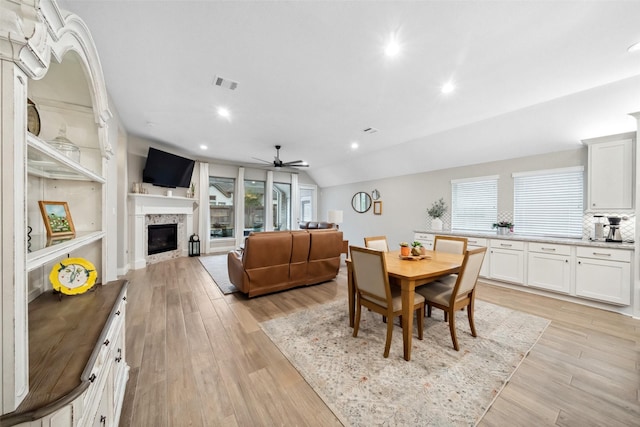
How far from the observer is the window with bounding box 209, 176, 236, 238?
735 cm

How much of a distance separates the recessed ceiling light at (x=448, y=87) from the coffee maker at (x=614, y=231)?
3.02 m

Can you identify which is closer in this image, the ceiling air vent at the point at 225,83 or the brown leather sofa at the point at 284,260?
the ceiling air vent at the point at 225,83

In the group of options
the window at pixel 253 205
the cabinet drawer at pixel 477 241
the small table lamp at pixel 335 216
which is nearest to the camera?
A: the cabinet drawer at pixel 477 241

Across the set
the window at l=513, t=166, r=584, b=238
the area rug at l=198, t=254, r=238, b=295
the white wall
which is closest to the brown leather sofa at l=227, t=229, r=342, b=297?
the area rug at l=198, t=254, r=238, b=295

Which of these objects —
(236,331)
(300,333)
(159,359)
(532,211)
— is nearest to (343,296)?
(300,333)

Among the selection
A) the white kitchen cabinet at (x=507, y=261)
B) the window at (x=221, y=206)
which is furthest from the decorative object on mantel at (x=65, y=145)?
the window at (x=221, y=206)

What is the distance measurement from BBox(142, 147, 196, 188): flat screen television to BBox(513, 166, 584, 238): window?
744cm

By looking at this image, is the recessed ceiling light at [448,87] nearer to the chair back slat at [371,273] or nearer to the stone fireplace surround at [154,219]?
the chair back slat at [371,273]

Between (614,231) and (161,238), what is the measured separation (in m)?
8.69

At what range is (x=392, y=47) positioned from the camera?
2211 millimetres

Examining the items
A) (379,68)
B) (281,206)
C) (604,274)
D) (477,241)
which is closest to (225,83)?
(379,68)

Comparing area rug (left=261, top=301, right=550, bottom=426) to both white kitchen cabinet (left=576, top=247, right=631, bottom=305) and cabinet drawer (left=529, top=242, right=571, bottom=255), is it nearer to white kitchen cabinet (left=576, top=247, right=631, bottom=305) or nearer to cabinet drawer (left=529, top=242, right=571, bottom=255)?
white kitchen cabinet (left=576, top=247, right=631, bottom=305)

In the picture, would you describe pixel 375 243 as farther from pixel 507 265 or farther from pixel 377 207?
pixel 377 207

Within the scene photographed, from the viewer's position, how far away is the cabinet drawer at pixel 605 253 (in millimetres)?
3025
